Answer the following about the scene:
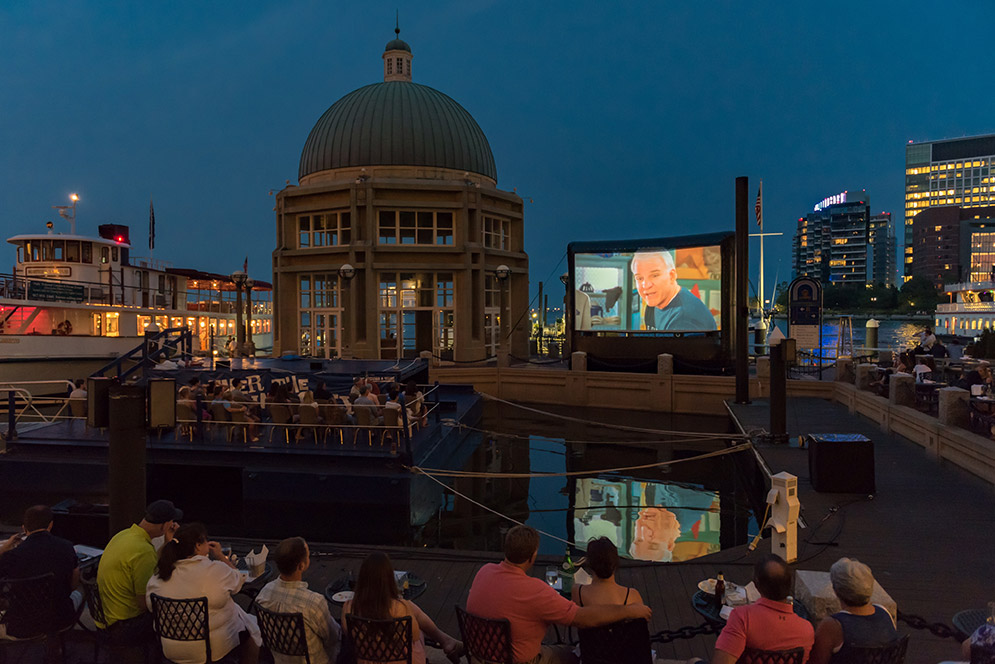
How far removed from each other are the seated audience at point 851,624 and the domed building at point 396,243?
27109 millimetres

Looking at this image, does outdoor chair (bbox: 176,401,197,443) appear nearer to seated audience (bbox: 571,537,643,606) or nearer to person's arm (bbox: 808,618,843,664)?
seated audience (bbox: 571,537,643,606)

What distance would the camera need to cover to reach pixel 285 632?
475 centimetres

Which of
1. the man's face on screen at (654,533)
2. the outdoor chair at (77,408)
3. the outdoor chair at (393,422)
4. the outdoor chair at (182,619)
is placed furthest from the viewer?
the outdoor chair at (77,408)

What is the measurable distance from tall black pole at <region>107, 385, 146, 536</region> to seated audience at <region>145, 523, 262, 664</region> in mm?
2500

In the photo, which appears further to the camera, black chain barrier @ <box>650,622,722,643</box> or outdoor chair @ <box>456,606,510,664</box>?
black chain barrier @ <box>650,622,722,643</box>

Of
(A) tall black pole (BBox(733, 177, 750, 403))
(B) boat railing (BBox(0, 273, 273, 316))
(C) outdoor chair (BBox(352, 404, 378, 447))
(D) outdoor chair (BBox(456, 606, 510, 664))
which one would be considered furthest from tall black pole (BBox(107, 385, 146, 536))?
(B) boat railing (BBox(0, 273, 273, 316))

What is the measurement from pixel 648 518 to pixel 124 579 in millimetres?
10760

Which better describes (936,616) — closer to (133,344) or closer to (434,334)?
(434,334)

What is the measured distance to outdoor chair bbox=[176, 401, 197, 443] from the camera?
1556cm

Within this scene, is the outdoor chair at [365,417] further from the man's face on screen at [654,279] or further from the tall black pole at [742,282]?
the man's face on screen at [654,279]

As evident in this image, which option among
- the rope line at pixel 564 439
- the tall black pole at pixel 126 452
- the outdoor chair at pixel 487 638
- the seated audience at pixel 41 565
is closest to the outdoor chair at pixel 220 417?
the rope line at pixel 564 439

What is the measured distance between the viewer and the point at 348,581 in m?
6.48

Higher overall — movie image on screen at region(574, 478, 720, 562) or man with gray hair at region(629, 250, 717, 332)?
man with gray hair at region(629, 250, 717, 332)

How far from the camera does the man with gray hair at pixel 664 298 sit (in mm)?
26984
